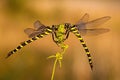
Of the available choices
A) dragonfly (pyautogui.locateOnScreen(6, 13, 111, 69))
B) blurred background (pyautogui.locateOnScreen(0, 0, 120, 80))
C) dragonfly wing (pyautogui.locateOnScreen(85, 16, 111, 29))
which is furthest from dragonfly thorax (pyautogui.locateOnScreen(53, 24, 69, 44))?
blurred background (pyautogui.locateOnScreen(0, 0, 120, 80))

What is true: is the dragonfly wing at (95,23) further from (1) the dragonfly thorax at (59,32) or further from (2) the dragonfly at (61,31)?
(1) the dragonfly thorax at (59,32)

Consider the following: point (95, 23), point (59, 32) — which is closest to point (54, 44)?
point (95, 23)

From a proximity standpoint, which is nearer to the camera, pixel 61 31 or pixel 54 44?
pixel 61 31

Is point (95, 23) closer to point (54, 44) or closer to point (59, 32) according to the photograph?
point (59, 32)

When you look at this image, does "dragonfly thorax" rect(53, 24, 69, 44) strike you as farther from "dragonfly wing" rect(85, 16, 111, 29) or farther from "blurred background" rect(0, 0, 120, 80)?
"blurred background" rect(0, 0, 120, 80)

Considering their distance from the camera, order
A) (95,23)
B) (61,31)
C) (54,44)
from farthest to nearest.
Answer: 1. (54,44)
2. (95,23)
3. (61,31)

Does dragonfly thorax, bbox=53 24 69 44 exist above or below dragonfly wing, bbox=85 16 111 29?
below

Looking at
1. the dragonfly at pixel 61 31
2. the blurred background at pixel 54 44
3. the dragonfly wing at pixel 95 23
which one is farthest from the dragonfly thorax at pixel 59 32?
the blurred background at pixel 54 44

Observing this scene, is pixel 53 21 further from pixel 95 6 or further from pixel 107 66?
pixel 107 66
